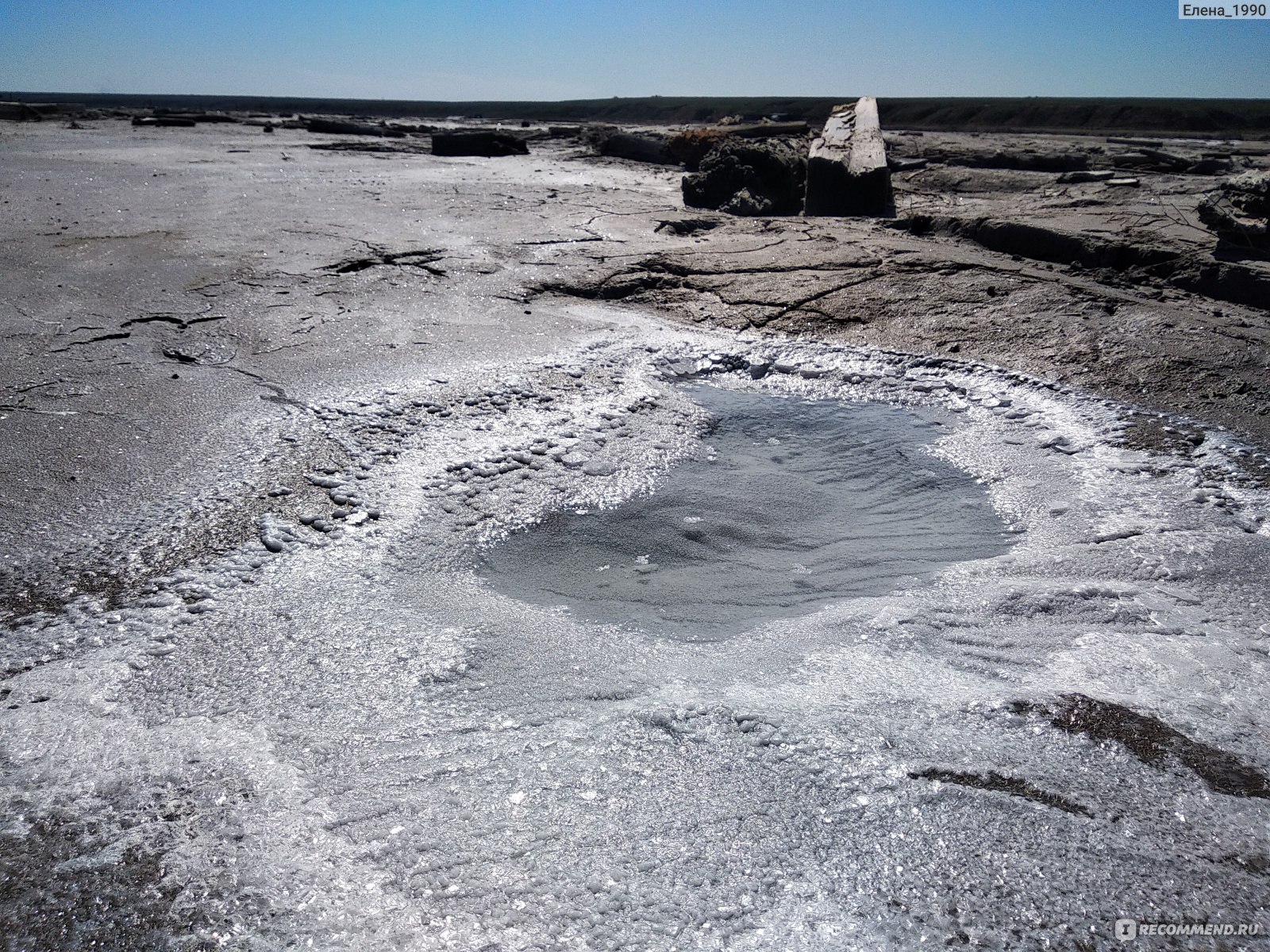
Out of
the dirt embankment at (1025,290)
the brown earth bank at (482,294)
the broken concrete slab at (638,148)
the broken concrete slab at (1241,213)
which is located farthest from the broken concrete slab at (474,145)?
the broken concrete slab at (1241,213)

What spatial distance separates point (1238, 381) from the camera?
9.58 ft

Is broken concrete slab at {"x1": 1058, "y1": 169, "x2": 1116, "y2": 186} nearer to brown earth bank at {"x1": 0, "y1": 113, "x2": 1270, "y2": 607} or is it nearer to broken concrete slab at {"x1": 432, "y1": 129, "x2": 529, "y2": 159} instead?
brown earth bank at {"x1": 0, "y1": 113, "x2": 1270, "y2": 607}

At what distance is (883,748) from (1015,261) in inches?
142

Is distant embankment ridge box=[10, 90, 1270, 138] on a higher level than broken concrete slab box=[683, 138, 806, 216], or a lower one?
higher

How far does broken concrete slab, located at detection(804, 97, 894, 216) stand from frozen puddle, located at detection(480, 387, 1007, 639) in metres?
3.53

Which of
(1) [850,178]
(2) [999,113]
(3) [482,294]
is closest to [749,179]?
(1) [850,178]

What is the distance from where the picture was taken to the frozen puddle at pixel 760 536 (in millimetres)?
2006

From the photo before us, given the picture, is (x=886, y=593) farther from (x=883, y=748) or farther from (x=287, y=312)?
(x=287, y=312)

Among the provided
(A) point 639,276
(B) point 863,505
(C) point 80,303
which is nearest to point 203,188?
(C) point 80,303

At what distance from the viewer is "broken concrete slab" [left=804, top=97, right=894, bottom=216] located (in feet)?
19.4

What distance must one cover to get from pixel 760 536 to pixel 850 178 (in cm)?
451

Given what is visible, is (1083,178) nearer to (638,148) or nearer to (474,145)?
(638,148)

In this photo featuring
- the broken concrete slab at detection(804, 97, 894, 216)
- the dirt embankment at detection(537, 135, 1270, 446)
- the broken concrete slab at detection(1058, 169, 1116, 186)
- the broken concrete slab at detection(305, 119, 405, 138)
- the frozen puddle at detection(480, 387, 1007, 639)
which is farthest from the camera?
the broken concrete slab at detection(305, 119, 405, 138)

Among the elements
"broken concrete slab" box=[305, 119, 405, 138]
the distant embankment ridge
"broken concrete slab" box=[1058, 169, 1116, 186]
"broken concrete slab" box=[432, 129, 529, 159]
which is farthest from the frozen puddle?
the distant embankment ridge
